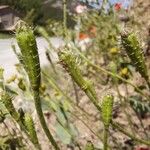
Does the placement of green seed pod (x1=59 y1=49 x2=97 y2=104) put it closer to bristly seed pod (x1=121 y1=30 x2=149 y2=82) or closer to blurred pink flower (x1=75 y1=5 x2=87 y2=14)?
bristly seed pod (x1=121 y1=30 x2=149 y2=82)

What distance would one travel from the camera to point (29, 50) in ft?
2.93

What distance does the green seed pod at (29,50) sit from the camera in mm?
879

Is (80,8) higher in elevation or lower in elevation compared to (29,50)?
lower

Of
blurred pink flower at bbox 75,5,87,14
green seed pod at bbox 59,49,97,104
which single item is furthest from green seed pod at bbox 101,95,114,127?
blurred pink flower at bbox 75,5,87,14

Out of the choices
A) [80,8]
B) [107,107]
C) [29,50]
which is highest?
[29,50]

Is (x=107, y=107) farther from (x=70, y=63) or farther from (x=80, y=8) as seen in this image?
(x=80, y=8)

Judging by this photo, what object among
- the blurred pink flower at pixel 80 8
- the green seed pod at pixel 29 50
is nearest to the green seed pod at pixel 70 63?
the green seed pod at pixel 29 50

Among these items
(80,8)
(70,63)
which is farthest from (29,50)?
(80,8)

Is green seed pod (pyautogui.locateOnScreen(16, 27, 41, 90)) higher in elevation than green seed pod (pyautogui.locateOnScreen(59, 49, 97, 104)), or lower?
higher

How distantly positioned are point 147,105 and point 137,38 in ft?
5.14

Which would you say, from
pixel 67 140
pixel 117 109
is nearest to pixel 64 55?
pixel 67 140

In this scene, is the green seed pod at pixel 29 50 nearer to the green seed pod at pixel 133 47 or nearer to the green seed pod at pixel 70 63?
the green seed pod at pixel 70 63

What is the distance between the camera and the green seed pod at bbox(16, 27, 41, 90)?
0.88 m

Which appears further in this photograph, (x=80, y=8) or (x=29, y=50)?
(x=80, y=8)
